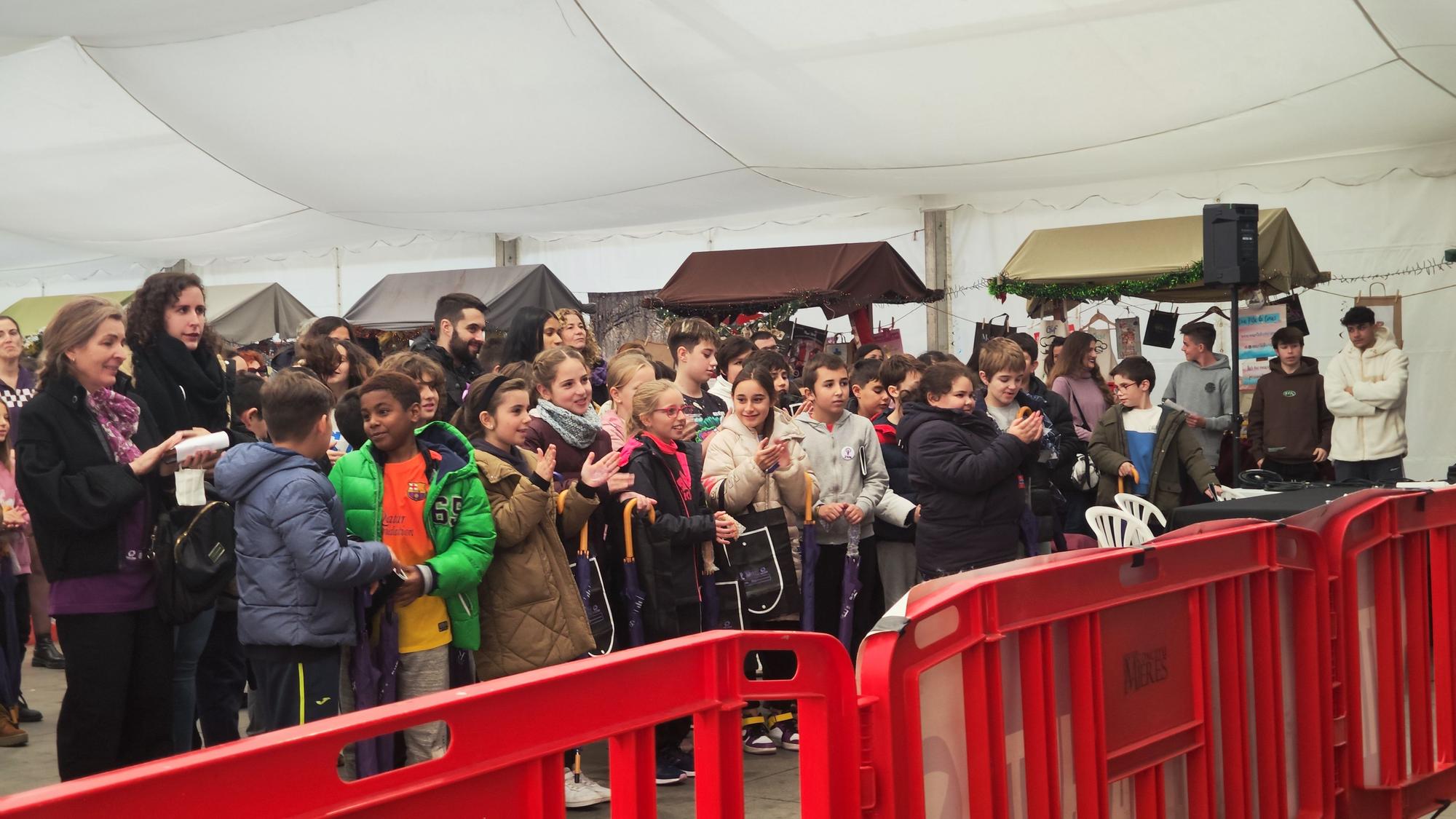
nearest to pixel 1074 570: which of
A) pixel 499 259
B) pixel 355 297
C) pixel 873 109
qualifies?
pixel 873 109

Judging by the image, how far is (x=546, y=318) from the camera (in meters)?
6.39

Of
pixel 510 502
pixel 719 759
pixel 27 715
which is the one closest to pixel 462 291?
pixel 27 715

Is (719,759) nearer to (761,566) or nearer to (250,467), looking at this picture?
(250,467)

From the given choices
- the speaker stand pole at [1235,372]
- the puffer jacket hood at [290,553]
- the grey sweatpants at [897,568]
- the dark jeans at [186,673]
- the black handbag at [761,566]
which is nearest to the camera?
the puffer jacket hood at [290,553]

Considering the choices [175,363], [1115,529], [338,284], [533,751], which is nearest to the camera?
[533,751]

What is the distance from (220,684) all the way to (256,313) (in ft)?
39.8

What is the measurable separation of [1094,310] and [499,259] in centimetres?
764

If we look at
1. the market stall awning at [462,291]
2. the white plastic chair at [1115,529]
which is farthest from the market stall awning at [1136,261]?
the market stall awning at [462,291]

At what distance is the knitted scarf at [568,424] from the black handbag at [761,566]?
681 mm

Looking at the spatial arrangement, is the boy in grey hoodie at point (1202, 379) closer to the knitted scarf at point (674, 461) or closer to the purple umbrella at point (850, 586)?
the purple umbrella at point (850, 586)

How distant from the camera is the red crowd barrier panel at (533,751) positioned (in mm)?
1463

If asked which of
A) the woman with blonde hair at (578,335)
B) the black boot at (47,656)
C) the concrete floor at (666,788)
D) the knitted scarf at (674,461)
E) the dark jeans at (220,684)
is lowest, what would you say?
the concrete floor at (666,788)

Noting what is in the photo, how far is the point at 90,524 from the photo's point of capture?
3.86 metres

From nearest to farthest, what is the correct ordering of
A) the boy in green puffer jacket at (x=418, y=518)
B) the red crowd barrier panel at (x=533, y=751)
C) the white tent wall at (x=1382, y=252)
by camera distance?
the red crowd barrier panel at (x=533, y=751), the boy in green puffer jacket at (x=418, y=518), the white tent wall at (x=1382, y=252)
